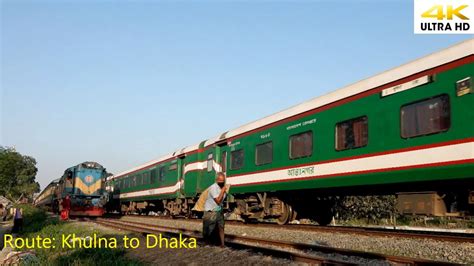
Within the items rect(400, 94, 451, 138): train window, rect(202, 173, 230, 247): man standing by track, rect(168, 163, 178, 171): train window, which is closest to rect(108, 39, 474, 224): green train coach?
rect(400, 94, 451, 138): train window

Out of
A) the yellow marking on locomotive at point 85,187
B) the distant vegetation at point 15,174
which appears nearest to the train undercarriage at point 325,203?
the yellow marking on locomotive at point 85,187

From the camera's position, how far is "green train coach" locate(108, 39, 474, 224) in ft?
26.8

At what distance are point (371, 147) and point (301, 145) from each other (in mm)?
2766

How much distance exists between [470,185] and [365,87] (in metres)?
3.21

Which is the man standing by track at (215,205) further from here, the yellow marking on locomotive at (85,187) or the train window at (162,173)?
the yellow marking on locomotive at (85,187)

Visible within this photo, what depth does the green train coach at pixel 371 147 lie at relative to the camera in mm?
8164

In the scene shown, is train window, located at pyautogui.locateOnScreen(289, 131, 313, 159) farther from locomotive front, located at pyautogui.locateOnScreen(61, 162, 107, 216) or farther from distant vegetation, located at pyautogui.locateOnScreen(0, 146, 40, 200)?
distant vegetation, located at pyautogui.locateOnScreen(0, 146, 40, 200)

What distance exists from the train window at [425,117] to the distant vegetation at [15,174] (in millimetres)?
86306

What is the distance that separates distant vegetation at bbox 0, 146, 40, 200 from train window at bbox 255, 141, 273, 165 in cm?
8000

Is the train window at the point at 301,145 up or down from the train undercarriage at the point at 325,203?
up

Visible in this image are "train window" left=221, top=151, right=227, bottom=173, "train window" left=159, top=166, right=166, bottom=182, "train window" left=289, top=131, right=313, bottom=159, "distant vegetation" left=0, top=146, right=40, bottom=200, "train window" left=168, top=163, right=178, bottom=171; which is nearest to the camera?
"train window" left=289, top=131, right=313, bottom=159

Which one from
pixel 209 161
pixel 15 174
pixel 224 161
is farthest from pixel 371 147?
pixel 15 174

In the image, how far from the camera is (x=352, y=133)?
10578 millimetres

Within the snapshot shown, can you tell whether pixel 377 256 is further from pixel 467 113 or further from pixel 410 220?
pixel 410 220
